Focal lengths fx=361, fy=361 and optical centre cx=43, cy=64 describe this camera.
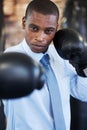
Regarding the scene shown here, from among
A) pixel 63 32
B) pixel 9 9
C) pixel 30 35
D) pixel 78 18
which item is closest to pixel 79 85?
pixel 63 32

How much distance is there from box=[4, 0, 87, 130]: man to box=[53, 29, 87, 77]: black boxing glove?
3 cm

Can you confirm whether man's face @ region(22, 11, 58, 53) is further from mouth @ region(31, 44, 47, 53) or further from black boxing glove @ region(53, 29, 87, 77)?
black boxing glove @ region(53, 29, 87, 77)

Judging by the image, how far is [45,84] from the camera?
127 cm

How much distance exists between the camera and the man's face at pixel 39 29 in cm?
114

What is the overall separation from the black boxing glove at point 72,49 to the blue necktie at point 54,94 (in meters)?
0.09

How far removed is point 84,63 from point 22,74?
0.72m

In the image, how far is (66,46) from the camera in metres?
1.37

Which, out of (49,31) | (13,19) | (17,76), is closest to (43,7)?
(49,31)

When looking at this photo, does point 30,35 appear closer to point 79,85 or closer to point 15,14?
point 79,85

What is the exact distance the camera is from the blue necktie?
4.17 ft

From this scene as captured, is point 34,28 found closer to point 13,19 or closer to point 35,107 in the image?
point 35,107

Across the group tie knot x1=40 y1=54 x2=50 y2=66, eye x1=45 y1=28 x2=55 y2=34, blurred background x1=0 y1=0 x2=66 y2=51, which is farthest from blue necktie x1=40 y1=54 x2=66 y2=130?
blurred background x1=0 y1=0 x2=66 y2=51

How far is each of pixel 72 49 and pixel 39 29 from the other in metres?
0.28

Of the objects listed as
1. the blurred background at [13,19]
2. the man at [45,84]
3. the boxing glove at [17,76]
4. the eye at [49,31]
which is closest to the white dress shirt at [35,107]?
the man at [45,84]
